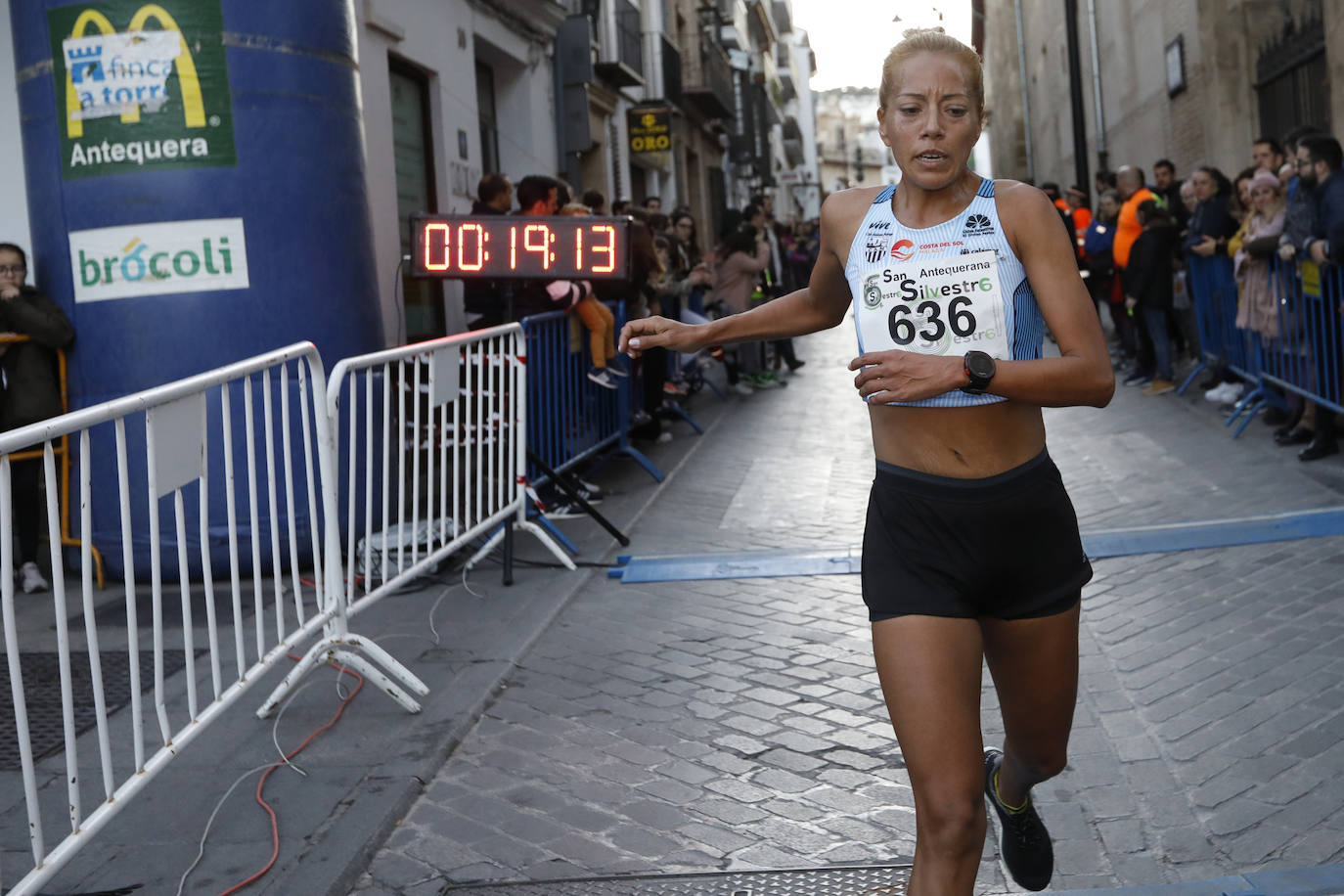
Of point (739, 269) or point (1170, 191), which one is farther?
point (739, 269)

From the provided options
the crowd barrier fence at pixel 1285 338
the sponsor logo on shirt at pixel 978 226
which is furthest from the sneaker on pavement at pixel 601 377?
the sponsor logo on shirt at pixel 978 226

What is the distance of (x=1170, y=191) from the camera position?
15.5 metres

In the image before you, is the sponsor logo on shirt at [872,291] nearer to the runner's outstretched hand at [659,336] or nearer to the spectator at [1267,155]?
the runner's outstretched hand at [659,336]

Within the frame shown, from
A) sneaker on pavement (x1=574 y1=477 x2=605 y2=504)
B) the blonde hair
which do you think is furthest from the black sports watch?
sneaker on pavement (x1=574 y1=477 x2=605 y2=504)

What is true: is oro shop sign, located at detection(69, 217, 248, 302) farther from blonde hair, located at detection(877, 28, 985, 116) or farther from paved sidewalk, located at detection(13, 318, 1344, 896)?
blonde hair, located at detection(877, 28, 985, 116)

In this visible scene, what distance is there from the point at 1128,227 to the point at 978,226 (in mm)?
12166

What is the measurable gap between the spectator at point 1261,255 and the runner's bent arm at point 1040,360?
8180mm

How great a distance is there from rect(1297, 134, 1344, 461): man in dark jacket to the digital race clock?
14.1 ft

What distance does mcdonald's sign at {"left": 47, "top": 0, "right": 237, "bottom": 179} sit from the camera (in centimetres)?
764

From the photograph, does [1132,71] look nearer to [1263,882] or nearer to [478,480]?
[478,480]

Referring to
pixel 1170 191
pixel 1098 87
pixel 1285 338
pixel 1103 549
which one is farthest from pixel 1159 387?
pixel 1098 87

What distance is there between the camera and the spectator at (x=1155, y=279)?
44.9 feet

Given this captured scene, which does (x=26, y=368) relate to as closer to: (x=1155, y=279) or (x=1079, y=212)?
(x=1155, y=279)

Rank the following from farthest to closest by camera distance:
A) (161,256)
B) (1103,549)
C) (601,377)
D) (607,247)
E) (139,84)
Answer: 1. (601,377)
2. (607,247)
3. (161,256)
4. (139,84)
5. (1103,549)
